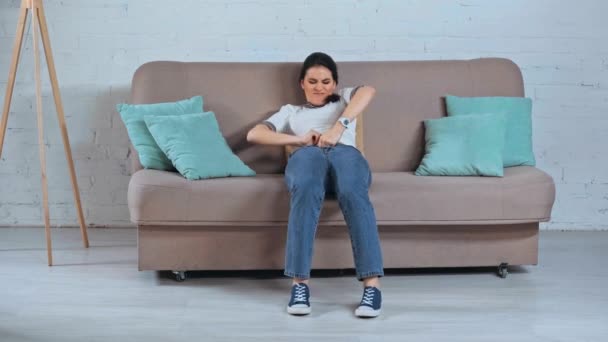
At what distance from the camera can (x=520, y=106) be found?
446 cm

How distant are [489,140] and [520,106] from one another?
0.34 metres

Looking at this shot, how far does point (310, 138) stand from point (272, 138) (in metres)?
0.18

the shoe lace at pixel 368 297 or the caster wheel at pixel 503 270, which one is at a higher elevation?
the shoe lace at pixel 368 297

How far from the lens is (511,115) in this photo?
14.5 feet

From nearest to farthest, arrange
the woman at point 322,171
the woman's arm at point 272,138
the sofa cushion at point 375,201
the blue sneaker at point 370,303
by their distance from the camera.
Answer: the blue sneaker at point 370,303 < the woman at point 322,171 < the sofa cushion at point 375,201 < the woman's arm at point 272,138

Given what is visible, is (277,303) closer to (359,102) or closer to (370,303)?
(370,303)

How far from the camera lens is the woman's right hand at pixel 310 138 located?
13.0ft

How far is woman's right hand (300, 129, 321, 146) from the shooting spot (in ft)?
13.0

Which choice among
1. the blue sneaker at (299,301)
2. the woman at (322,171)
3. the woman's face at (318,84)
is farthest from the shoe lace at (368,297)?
the woman's face at (318,84)

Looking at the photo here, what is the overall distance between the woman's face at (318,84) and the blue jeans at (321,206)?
45cm

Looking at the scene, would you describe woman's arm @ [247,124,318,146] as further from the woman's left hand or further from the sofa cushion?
the sofa cushion

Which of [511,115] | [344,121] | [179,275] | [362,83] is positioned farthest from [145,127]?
[511,115]

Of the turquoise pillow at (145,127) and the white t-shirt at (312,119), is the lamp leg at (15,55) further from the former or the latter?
the white t-shirt at (312,119)

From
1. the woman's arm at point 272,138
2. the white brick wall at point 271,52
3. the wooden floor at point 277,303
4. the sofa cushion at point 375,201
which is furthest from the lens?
the white brick wall at point 271,52
